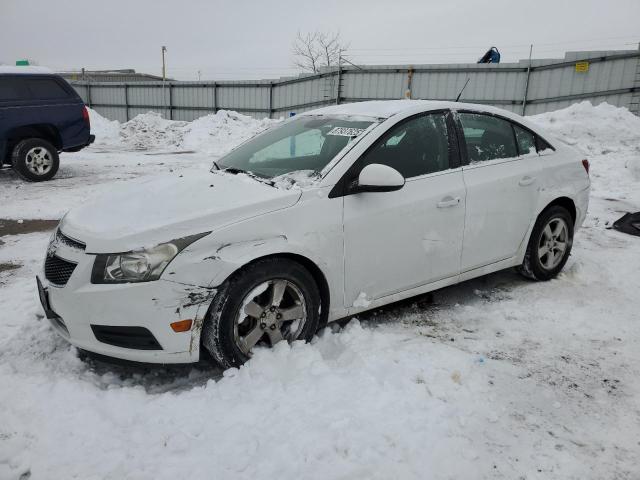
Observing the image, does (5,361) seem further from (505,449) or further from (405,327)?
(505,449)

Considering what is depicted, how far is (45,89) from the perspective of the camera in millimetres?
9312

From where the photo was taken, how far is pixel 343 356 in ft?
10.1

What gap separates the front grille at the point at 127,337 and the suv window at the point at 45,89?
27.3ft

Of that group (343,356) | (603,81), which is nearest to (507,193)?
(343,356)

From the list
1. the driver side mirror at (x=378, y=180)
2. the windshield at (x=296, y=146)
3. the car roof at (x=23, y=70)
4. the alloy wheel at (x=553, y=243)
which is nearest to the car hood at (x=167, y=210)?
the windshield at (x=296, y=146)

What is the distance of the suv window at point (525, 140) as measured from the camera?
4.18m

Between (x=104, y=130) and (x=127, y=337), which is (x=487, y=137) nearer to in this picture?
(x=127, y=337)

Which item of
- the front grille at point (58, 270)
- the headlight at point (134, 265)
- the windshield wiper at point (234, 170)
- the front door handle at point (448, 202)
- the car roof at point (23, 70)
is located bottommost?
the front grille at point (58, 270)

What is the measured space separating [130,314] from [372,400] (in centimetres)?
133

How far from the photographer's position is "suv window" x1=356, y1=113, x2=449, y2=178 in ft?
10.9

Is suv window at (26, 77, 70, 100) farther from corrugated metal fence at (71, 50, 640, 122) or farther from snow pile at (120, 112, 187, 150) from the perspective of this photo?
corrugated metal fence at (71, 50, 640, 122)

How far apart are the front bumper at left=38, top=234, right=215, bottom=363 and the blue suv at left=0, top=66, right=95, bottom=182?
7.60 metres

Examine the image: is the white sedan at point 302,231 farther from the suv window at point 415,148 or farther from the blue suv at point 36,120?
the blue suv at point 36,120

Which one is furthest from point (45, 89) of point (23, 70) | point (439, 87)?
point (439, 87)
